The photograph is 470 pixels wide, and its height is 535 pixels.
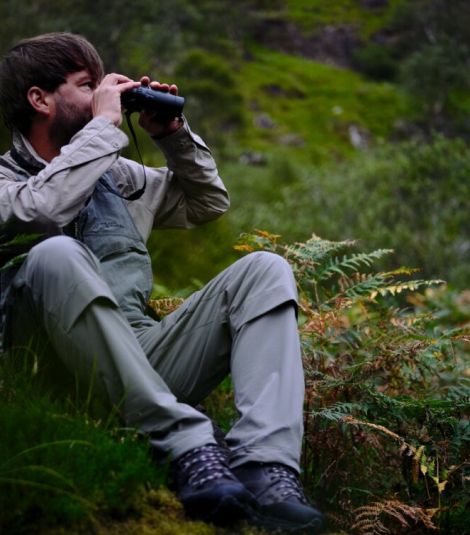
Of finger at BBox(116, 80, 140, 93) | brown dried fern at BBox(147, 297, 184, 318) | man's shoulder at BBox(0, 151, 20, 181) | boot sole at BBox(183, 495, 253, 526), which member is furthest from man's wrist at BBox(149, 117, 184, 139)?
boot sole at BBox(183, 495, 253, 526)

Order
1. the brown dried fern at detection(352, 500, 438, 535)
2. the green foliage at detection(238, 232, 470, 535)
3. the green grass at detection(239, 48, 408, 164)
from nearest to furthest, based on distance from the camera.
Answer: the brown dried fern at detection(352, 500, 438, 535), the green foliage at detection(238, 232, 470, 535), the green grass at detection(239, 48, 408, 164)

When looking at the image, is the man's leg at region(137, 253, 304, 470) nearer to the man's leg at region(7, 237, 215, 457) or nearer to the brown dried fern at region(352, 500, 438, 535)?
the man's leg at region(7, 237, 215, 457)

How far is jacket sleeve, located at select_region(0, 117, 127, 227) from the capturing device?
2.74m

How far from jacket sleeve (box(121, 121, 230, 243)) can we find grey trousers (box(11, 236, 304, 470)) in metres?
0.84

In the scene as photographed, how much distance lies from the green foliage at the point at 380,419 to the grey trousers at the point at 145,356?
0.49m

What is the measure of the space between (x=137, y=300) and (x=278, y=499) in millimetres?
1036

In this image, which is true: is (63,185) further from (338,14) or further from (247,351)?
(338,14)

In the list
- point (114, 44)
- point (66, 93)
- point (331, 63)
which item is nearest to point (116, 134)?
point (66, 93)

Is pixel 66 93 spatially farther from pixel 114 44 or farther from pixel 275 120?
pixel 275 120

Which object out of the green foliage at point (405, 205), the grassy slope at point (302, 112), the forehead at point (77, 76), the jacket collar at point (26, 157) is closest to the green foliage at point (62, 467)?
the jacket collar at point (26, 157)

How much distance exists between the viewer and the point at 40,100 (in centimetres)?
326

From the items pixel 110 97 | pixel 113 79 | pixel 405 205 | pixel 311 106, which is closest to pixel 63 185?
pixel 110 97

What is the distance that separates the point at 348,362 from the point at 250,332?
1.24m

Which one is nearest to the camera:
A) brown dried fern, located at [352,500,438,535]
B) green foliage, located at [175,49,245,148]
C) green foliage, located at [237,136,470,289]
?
brown dried fern, located at [352,500,438,535]
